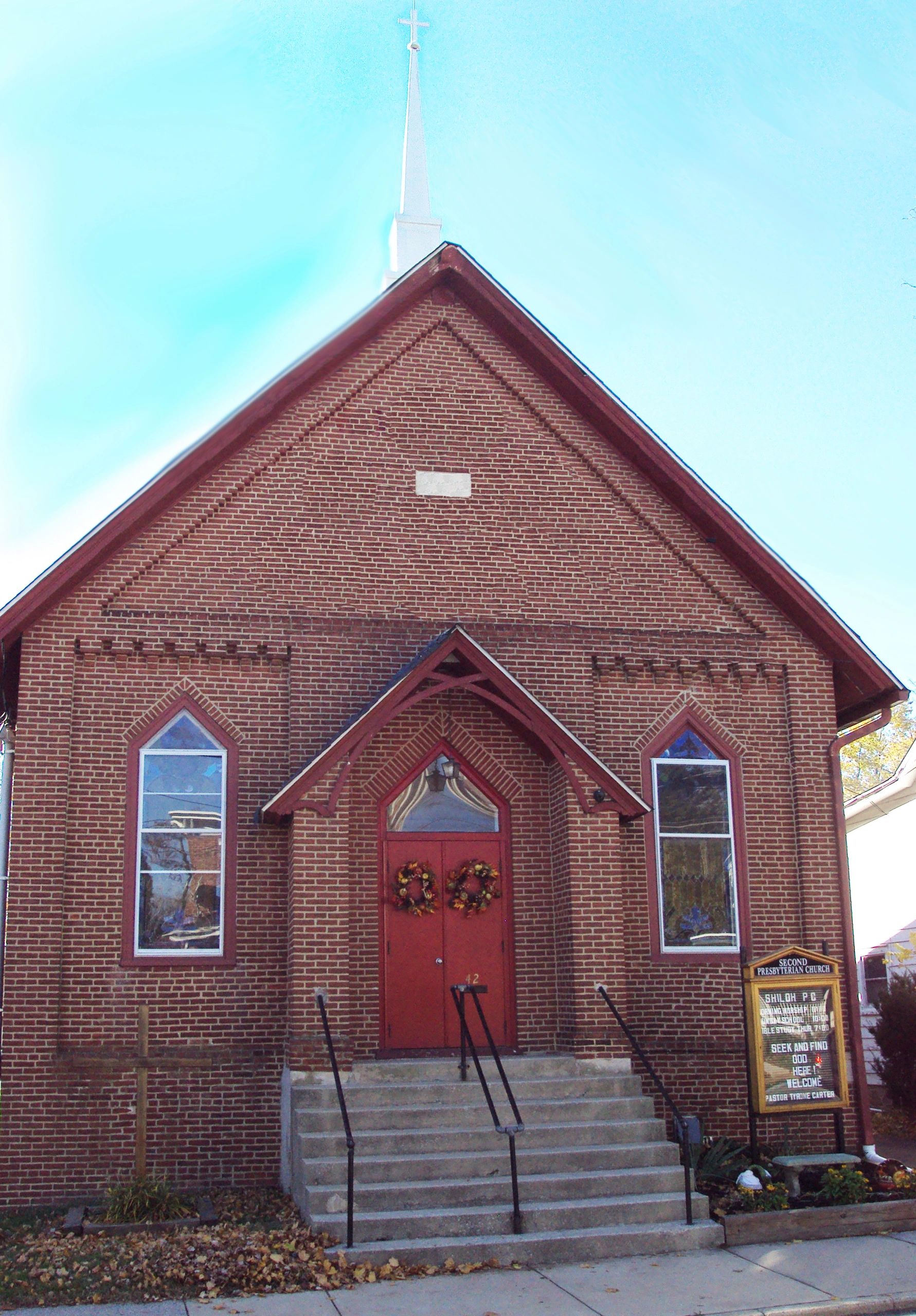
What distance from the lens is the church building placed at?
11.7 metres

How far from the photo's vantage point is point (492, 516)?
546 inches

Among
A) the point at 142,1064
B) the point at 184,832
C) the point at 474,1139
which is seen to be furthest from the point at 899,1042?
the point at 142,1064

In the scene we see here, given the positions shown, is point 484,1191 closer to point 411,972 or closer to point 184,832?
point 411,972

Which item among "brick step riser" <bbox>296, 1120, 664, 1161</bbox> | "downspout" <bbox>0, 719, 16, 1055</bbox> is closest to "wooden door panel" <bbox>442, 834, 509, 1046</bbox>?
"brick step riser" <bbox>296, 1120, 664, 1161</bbox>

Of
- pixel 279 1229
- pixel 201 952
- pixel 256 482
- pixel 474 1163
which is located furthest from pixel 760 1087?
pixel 256 482

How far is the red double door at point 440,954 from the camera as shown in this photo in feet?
41.3

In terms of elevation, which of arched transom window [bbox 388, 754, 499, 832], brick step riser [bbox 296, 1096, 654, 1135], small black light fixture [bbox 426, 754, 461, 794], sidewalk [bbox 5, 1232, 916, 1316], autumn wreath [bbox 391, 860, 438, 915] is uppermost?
small black light fixture [bbox 426, 754, 461, 794]

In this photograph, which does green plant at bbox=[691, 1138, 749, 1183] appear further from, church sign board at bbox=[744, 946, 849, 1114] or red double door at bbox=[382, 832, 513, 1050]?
red double door at bbox=[382, 832, 513, 1050]

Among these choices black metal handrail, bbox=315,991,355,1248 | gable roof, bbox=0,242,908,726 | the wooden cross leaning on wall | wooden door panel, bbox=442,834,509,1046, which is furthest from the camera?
gable roof, bbox=0,242,908,726

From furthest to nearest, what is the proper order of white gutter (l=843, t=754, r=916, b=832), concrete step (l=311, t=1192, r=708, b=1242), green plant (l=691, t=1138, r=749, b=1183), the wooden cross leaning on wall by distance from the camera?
white gutter (l=843, t=754, r=916, b=832), green plant (l=691, t=1138, r=749, b=1183), the wooden cross leaning on wall, concrete step (l=311, t=1192, r=708, b=1242)

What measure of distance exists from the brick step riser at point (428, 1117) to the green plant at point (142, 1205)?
44.4 inches

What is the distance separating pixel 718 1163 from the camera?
11422 millimetres

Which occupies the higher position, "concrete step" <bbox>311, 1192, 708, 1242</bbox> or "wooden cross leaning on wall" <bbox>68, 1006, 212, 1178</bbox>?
"wooden cross leaning on wall" <bbox>68, 1006, 212, 1178</bbox>

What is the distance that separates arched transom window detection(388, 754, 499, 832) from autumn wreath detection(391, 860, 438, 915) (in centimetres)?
46
